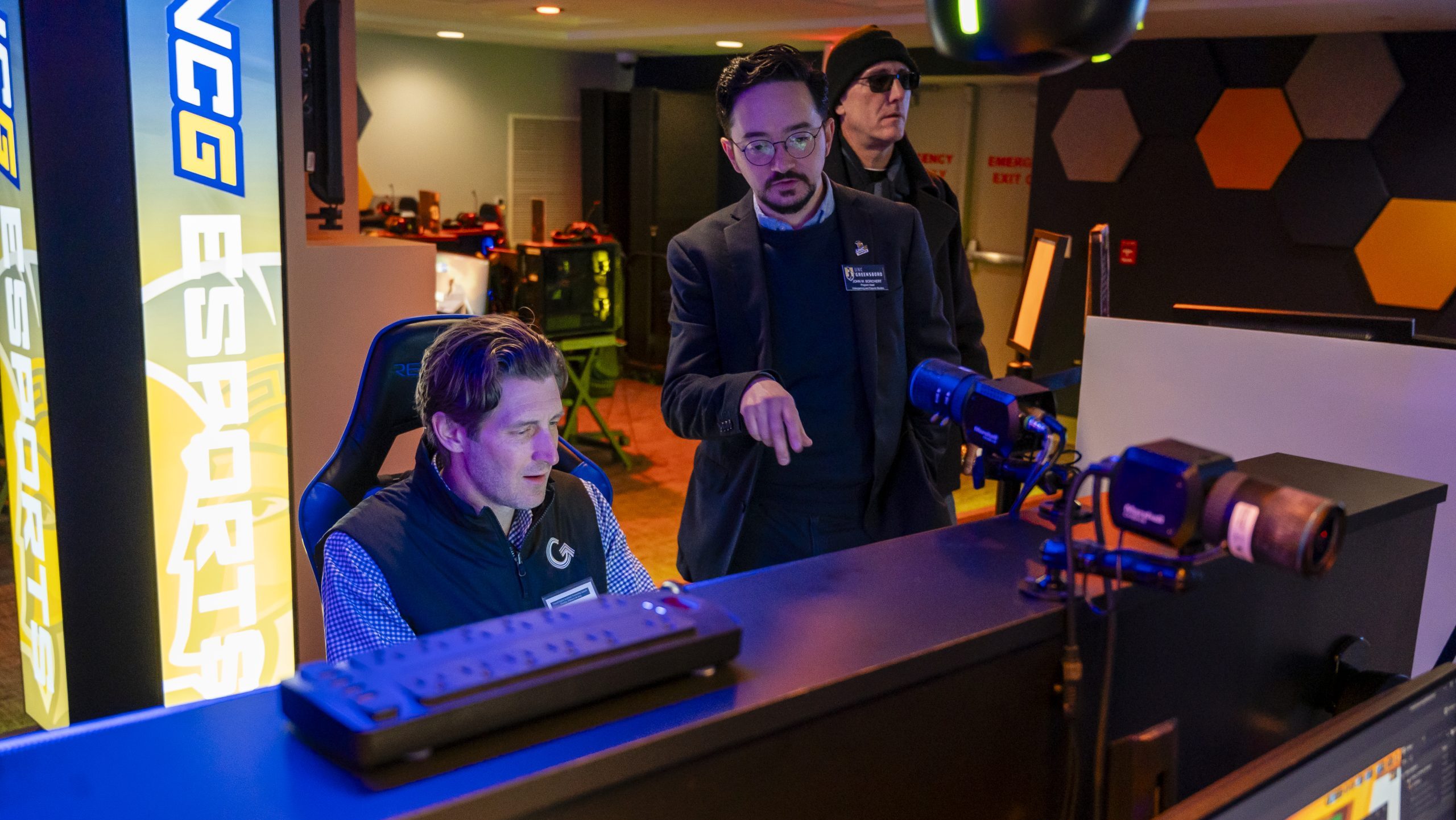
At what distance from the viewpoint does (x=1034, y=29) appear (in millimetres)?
930

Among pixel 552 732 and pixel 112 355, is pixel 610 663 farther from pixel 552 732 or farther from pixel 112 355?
pixel 112 355

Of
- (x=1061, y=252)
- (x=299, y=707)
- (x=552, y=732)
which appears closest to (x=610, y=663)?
(x=552, y=732)

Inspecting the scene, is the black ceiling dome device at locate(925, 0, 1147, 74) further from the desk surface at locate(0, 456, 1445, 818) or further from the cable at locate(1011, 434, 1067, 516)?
the desk surface at locate(0, 456, 1445, 818)

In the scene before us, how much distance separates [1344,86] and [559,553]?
571 cm

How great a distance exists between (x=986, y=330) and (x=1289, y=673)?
7.24 m

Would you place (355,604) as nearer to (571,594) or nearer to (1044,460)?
(571,594)

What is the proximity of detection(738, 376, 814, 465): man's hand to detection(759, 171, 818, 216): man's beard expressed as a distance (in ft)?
1.58

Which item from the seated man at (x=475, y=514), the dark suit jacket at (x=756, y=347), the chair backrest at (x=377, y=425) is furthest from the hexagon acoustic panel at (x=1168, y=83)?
the seated man at (x=475, y=514)

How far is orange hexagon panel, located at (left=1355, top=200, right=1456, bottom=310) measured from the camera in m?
5.53

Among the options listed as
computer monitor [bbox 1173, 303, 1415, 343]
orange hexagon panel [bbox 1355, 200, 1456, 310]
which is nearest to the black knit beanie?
computer monitor [bbox 1173, 303, 1415, 343]

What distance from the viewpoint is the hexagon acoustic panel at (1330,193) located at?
226 inches

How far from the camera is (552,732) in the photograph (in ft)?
2.16

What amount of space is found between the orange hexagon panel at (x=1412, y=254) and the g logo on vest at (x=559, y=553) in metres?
5.53

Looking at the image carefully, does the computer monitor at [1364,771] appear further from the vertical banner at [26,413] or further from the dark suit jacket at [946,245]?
the vertical banner at [26,413]
